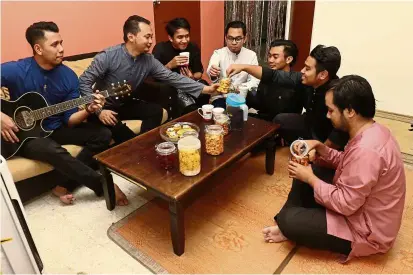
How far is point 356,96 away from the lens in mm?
1463

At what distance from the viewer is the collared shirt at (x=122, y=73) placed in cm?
243

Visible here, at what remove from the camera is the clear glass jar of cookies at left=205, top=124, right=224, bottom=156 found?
1.79 meters

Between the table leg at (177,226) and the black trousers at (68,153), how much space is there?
674 millimetres

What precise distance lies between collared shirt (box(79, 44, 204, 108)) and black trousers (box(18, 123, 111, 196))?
12.8 inches

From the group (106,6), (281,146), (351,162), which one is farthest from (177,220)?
(106,6)

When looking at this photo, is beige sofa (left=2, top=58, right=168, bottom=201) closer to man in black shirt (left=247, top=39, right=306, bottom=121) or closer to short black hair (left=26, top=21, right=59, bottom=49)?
short black hair (left=26, top=21, right=59, bottom=49)

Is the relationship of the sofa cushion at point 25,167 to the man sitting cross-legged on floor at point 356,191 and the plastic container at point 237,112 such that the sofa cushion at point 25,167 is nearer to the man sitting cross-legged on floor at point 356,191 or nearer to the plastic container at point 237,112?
the plastic container at point 237,112

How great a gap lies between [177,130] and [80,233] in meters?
0.80

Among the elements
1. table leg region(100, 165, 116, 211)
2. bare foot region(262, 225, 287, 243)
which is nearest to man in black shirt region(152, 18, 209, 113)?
table leg region(100, 165, 116, 211)

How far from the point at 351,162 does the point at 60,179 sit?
5.62ft

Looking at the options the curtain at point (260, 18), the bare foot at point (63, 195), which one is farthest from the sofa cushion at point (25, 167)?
the curtain at point (260, 18)

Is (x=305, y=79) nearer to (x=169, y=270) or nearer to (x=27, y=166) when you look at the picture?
(x=169, y=270)

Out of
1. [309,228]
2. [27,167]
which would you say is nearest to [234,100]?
[309,228]

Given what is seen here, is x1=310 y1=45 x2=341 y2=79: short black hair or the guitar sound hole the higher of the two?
x1=310 y1=45 x2=341 y2=79: short black hair
